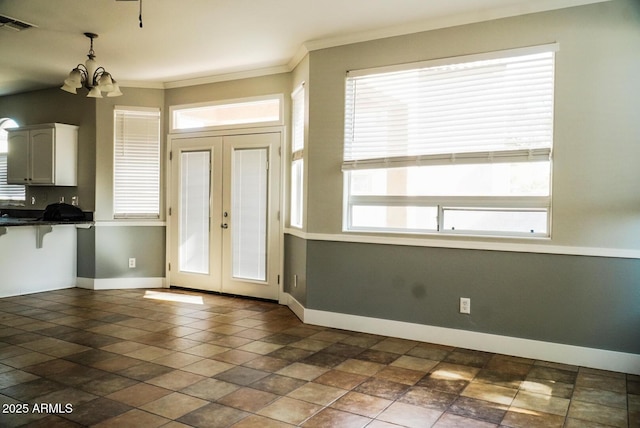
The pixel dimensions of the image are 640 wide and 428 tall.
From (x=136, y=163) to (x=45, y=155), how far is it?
114cm

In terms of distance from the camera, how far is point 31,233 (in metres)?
5.79

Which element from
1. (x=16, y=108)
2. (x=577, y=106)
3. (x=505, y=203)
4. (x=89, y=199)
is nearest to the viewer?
(x=577, y=106)

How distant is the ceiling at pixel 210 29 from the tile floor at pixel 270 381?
271 cm

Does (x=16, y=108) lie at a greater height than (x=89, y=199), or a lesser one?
greater

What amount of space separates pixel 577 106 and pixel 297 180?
2.82 m

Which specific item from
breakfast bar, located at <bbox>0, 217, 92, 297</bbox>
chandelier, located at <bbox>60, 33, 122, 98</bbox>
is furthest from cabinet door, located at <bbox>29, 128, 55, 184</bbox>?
chandelier, located at <bbox>60, 33, 122, 98</bbox>

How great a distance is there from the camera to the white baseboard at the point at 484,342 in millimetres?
3424

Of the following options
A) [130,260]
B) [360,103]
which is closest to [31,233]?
[130,260]

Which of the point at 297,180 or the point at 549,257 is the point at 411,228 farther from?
the point at 297,180

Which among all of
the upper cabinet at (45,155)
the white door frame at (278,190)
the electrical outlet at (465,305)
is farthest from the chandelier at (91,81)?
the electrical outlet at (465,305)

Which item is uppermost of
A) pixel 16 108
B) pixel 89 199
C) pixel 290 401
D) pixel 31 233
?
pixel 16 108

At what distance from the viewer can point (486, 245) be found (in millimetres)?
3811

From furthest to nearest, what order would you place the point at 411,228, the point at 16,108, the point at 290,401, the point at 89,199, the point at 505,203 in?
the point at 16,108
the point at 89,199
the point at 411,228
the point at 505,203
the point at 290,401

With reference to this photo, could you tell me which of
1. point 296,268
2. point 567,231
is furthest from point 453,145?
point 296,268
